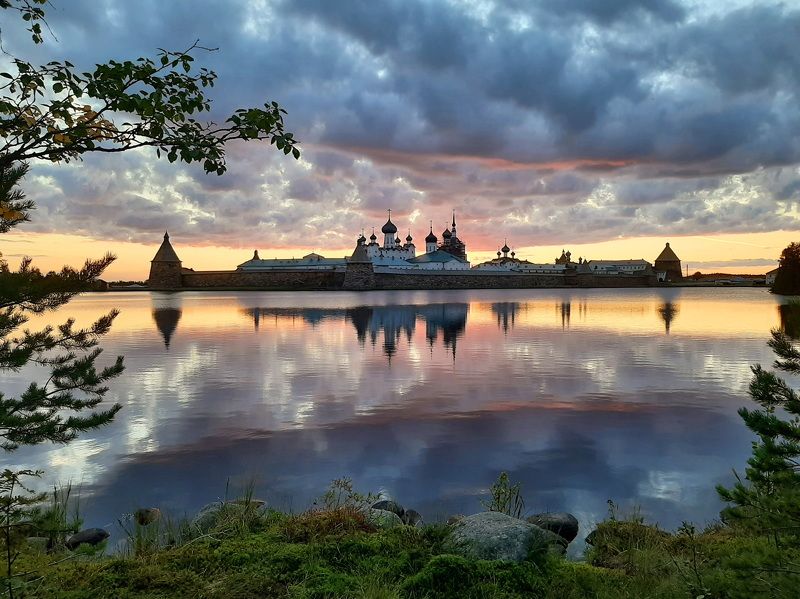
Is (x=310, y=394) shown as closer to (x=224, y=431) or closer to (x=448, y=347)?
(x=224, y=431)

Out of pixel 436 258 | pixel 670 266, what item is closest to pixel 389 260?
pixel 436 258

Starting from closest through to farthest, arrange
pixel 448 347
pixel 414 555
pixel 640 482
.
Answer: pixel 414 555, pixel 640 482, pixel 448 347

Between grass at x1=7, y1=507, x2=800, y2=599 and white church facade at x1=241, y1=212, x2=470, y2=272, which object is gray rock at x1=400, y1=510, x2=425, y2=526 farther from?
white church facade at x1=241, y1=212, x2=470, y2=272

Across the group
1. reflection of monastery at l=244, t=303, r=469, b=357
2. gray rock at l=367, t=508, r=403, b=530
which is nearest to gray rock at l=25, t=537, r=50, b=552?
gray rock at l=367, t=508, r=403, b=530

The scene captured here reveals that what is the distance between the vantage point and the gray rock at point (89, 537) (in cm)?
481

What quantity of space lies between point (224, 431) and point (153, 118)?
7.28 m

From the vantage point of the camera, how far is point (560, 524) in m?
5.01

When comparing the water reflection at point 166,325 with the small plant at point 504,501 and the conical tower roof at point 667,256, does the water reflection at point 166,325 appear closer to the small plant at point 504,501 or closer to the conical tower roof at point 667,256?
the small plant at point 504,501

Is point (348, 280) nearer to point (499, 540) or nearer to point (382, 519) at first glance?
point (382, 519)

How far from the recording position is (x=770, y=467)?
2719 mm

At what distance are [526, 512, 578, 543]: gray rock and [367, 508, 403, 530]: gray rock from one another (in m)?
1.26

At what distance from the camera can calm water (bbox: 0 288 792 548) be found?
6.36 m

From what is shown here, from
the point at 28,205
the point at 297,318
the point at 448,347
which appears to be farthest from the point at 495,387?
the point at 297,318

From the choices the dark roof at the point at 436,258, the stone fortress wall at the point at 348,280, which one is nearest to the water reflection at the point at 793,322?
the stone fortress wall at the point at 348,280
